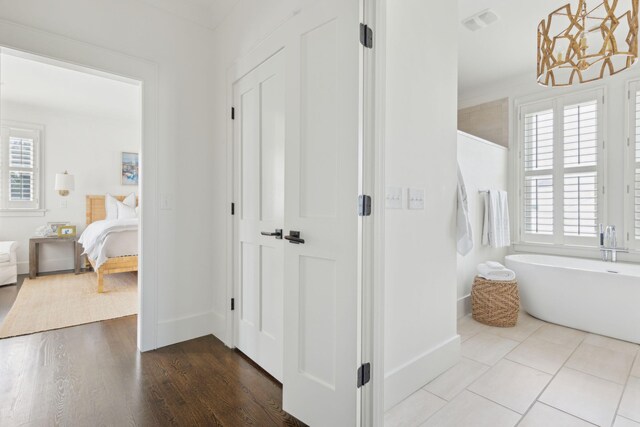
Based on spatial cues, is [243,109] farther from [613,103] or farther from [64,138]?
[64,138]

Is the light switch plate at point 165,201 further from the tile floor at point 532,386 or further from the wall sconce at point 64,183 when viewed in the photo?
the wall sconce at point 64,183

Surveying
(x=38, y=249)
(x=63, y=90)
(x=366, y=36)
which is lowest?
(x=38, y=249)

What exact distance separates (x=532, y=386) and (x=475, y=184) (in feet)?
6.72

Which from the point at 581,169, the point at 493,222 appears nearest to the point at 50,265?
the point at 493,222

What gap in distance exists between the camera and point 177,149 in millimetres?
2527

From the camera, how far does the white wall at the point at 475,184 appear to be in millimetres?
3156

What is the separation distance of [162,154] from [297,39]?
146cm

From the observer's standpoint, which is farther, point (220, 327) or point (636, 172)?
point (636, 172)

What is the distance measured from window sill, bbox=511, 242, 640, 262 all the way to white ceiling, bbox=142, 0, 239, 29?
414 centimetres

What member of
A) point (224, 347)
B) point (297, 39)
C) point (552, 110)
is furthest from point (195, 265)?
point (552, 110)

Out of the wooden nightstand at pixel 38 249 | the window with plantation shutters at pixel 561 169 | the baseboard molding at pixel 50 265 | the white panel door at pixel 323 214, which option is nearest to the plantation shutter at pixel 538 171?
the window with plantation shutters at pixel 561 169

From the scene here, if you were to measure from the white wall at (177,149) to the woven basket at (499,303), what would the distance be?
2428mm

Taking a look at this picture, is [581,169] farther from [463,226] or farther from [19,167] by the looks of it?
[19,167]

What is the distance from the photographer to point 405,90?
1.82 meters
